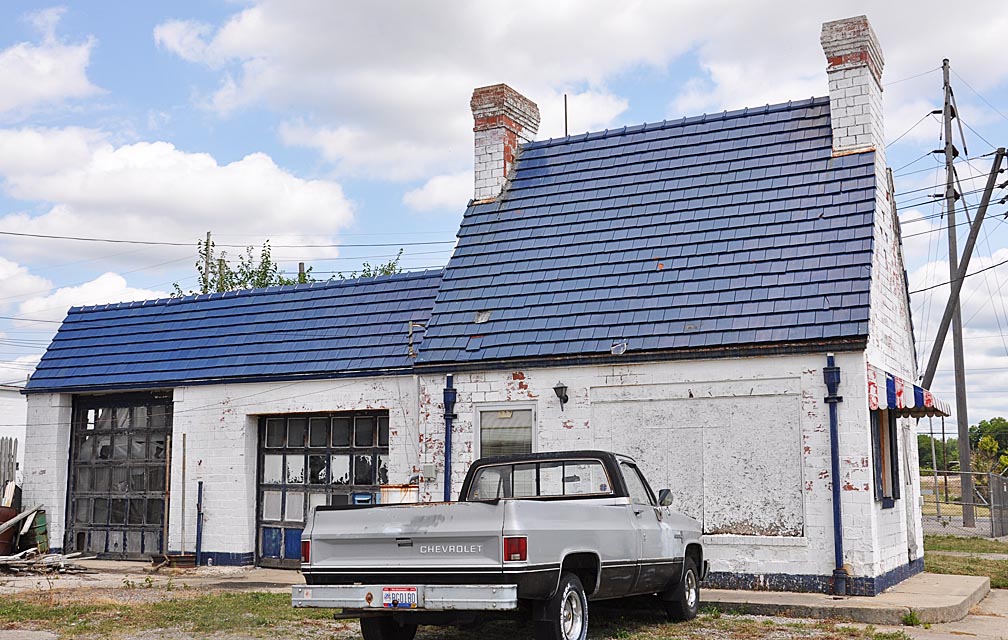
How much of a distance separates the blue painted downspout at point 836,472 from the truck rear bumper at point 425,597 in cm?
546

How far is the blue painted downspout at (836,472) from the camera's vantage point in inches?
463

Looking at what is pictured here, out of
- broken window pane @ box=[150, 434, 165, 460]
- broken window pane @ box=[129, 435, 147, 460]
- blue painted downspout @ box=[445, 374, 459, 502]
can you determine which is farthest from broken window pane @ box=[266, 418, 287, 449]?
blue painted downspout @ box=[445, 374, 459, 502]

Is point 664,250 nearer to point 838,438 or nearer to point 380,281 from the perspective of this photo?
point 838,438

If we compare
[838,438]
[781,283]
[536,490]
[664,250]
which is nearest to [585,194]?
[664,250]

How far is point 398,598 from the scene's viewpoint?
812 centimetres

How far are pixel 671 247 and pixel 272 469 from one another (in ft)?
24.5

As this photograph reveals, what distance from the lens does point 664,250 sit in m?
14.2

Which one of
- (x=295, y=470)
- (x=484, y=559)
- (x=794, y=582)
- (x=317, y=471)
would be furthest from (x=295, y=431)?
(x=484, y=559)

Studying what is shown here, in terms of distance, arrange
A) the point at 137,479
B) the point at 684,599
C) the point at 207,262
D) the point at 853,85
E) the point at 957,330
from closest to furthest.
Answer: the point at 684,599
the point at 853,85
the point at 137,479
the point at 957,330
the point at 207,262

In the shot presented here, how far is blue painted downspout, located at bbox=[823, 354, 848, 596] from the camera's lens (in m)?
11.8

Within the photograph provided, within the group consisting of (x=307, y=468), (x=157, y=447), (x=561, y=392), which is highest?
(x=561, y=392)

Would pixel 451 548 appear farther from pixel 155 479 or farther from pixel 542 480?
pixel 155 479

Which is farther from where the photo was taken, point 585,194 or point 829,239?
point 585,194

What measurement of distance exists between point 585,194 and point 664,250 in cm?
211
